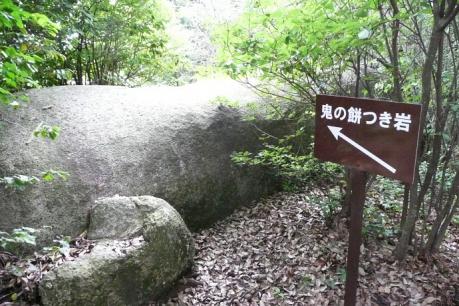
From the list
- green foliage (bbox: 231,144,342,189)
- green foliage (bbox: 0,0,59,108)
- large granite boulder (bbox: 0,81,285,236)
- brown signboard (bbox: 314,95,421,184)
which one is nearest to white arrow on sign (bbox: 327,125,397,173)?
brown signboard (bbox: 314,95,421,184)

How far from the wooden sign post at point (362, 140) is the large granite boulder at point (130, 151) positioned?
2.93m

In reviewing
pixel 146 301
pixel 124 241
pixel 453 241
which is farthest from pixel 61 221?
pixel 453 241

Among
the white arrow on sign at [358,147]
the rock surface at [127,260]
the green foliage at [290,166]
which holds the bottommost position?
the rock surface at [127,260]

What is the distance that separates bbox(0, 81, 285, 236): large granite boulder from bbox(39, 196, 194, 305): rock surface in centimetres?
49

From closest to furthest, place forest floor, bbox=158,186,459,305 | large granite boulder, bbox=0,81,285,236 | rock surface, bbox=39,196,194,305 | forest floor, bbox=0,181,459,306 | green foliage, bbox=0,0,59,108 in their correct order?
green foliage, bbox=0,0,59,108, rock surface, bbox=39,196,194,305, forest floor, bbox=0,181,459,306, forest floor, bbox=158,186,459,305, large granite boulder, bbox=0,81,285,236

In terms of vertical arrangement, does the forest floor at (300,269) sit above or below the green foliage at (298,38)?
below

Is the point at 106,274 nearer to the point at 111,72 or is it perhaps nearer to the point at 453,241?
the point at 453,241

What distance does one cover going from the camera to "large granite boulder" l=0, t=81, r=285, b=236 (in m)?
4.14

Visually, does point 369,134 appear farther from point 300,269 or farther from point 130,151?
point 130,151

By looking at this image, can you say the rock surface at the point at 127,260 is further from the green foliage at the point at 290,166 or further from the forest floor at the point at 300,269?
the green foliage at the point at 290,166

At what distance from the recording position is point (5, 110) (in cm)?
448

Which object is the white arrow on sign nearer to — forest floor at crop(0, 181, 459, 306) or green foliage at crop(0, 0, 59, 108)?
forest floor at crop(0, 181, 459, 306)

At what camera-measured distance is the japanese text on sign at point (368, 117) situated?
2263 millimetres

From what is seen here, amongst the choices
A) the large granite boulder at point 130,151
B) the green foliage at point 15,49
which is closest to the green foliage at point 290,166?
the large granite boulder at point 130,151
